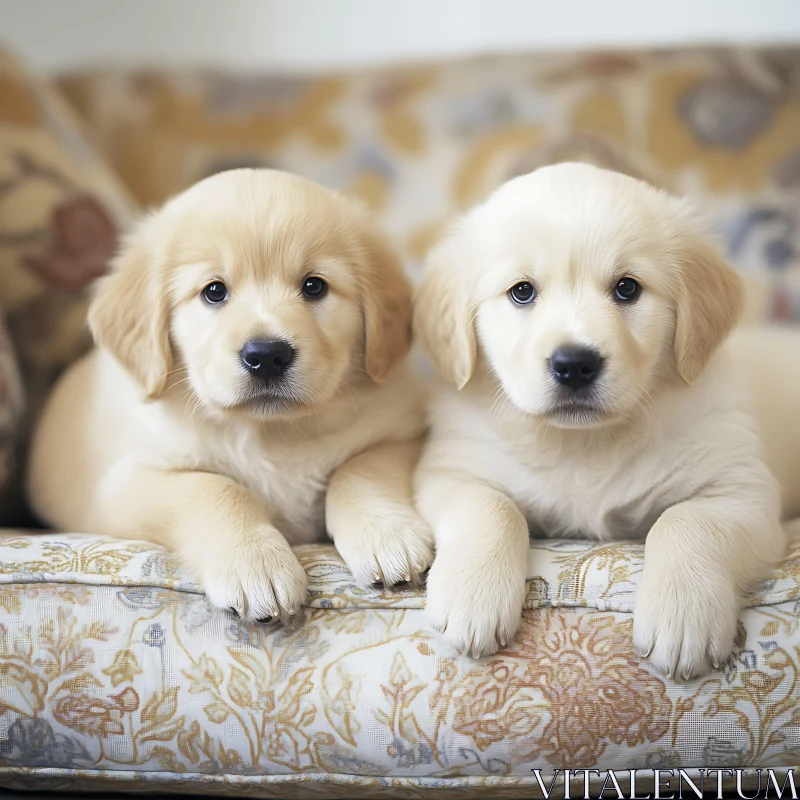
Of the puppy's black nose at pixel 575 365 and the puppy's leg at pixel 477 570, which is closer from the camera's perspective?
the puppy's leg at pixel 477 570

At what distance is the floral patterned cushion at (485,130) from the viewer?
290cm

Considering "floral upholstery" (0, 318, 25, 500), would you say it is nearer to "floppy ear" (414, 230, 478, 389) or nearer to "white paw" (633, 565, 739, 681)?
"floppy ear" (414, 230, 478, 389)

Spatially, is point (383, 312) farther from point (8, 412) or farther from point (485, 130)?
point (485, 130)

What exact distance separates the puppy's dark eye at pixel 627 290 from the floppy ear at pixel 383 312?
0.52 metres

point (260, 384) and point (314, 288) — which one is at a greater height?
point (314, 288)

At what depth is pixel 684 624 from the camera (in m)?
1.45

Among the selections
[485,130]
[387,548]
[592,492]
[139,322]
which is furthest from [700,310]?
[485,130]

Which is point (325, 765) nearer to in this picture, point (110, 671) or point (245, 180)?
point (110, 671)

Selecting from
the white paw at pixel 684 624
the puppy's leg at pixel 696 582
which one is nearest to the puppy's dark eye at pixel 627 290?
the puppy's leg at pixel 696 582

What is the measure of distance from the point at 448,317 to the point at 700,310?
517 millimetres

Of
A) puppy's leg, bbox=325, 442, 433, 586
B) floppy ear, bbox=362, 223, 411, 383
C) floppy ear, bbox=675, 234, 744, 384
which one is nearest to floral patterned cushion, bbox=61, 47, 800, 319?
floppy ear, bbox=362, 223, 411, 383

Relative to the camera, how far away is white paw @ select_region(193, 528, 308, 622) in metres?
1.57

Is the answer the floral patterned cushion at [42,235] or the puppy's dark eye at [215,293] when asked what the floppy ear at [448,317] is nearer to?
the puppy's dark eye at [215,293]

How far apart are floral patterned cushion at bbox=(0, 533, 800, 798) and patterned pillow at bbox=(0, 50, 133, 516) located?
1144 millimetres
